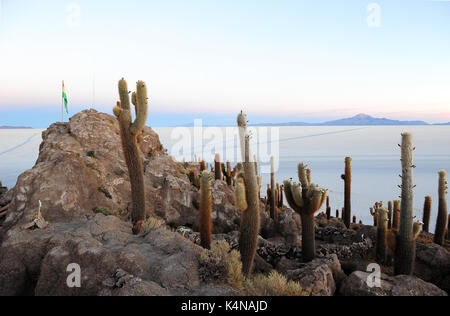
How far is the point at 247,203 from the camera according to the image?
987cm

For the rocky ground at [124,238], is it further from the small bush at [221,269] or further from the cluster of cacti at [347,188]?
the cluster of cacti at [347,188]

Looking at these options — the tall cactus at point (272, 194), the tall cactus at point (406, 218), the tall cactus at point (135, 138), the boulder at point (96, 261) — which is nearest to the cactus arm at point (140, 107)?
the tall cactus at point (135, 138)

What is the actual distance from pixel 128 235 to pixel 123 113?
15.5 ft

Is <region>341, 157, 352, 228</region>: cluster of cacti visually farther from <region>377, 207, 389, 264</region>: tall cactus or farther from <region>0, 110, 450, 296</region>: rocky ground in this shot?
<region>377, 207, 389, 264</region>: tall cactus

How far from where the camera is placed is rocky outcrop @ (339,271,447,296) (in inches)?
324

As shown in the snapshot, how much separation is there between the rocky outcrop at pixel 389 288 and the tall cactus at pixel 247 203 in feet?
9.31

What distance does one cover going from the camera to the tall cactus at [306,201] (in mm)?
13250

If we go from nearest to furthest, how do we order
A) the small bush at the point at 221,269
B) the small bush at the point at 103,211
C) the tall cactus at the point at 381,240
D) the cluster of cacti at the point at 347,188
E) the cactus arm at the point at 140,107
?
the small bush at the point at 221,269 → the cactus arm at the point at 140,107 → the small bush at the point at 103,211 → the tall cactus at the point at 381,240 → the cluster of cacti at the point at 347,188

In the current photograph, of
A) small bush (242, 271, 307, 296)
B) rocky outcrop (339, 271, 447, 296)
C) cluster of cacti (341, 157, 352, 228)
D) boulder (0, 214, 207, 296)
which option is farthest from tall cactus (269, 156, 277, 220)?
small bush (242, 271, 307, 296)

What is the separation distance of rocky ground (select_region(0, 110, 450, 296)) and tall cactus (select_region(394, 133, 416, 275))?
138cm

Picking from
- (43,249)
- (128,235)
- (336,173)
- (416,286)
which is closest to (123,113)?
(128,235)

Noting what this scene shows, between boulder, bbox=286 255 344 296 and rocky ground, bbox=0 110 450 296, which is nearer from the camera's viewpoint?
rocky ground, bbox=0 110 450 296

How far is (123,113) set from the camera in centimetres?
1230
